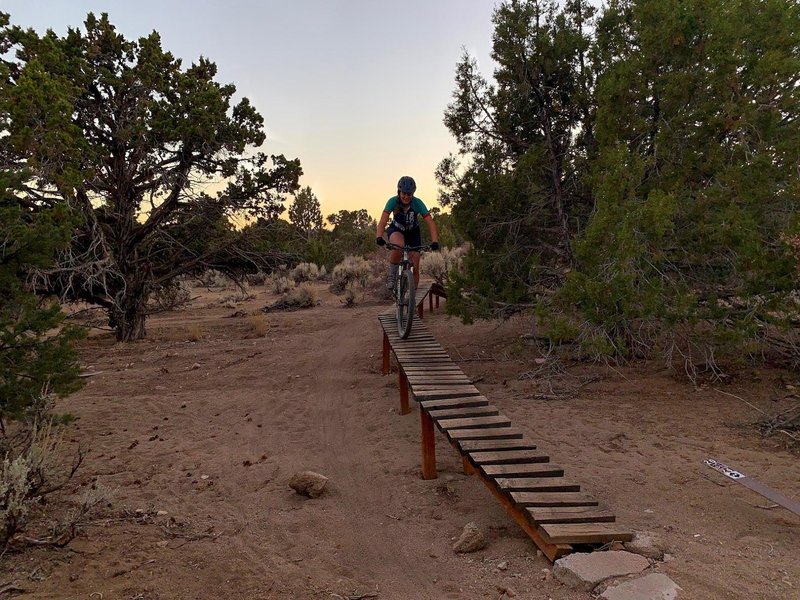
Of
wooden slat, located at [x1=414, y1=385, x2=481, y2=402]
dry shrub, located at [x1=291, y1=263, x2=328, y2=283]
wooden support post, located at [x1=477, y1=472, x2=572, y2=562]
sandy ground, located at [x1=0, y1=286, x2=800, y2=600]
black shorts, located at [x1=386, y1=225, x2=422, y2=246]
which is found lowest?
sandy ground, located at [x1=0, y1=286, x2=800, y2=600]

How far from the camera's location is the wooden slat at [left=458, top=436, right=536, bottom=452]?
145 inches

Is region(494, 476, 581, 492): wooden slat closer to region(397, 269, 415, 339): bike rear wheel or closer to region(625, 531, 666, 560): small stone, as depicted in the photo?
region(625, 531, 666, 560): small stone

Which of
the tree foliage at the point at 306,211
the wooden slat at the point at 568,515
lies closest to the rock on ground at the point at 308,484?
the wooden slat at the point at 568,515

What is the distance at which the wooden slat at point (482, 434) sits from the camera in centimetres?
387

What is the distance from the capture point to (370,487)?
4469 millimetres

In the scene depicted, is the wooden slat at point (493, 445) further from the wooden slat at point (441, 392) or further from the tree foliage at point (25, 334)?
the tree foliage at point (25, 334)

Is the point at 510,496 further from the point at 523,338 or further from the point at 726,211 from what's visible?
the point at 523,338

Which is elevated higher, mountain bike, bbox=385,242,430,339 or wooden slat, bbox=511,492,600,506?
mountain bike, bbox=385,242,430,339

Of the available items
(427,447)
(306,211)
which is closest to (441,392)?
(427,447)

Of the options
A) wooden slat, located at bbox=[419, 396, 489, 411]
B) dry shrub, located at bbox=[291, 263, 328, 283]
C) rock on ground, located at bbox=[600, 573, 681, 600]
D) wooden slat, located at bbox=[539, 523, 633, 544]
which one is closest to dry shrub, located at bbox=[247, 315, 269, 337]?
wooden slat, located at bbox=[419, 396, 489, 411]

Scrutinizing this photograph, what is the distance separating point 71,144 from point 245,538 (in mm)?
8280

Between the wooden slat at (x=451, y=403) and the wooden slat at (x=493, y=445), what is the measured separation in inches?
28.7

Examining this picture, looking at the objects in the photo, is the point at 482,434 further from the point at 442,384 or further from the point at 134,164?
the point at 134,164

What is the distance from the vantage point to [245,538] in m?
3.53
